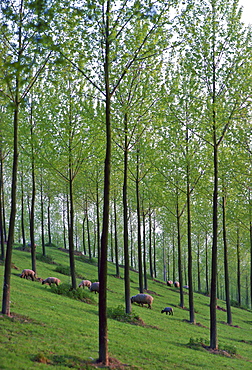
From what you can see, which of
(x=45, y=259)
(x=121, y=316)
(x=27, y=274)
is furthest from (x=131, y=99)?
(x=45, y=259)

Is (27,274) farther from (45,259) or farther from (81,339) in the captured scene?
(45,259)

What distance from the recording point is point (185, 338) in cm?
1838

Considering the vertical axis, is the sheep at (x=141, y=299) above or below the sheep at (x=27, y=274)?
below

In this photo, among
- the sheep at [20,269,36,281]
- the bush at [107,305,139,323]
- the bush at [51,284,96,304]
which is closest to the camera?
the bush at [107,305,139,323]

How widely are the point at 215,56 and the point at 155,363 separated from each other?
14.0 m

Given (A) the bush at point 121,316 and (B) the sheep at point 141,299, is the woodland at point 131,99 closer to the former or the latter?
(A) the bush at point 121,316

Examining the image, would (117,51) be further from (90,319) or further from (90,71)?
(90,319)

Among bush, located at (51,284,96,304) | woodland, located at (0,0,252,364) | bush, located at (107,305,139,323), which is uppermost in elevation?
woodland, located at (0,0,252,364)

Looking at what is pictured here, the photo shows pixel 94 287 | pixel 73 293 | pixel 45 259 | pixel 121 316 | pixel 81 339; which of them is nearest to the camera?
pixel 81 339

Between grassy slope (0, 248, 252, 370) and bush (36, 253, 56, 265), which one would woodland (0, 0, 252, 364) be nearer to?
grassy slope (0, 248, 252, 370)

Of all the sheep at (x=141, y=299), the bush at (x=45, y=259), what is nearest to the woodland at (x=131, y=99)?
the sheep at (x=141, y=299)

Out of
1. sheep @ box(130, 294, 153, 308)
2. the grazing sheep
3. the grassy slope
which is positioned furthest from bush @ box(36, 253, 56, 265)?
the grassy slope

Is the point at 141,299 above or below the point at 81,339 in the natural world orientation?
above

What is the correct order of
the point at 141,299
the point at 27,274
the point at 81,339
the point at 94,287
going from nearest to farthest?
1. the point at 81,339
2. the point at 27,274
3. the point at 141,299
4. the point at 94,287
